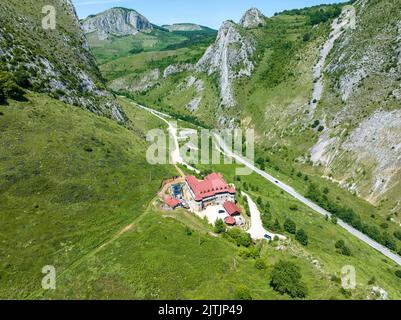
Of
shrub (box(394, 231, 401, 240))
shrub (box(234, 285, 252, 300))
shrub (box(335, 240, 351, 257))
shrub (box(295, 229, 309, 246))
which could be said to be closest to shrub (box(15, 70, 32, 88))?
shrub (box(234, 285, 252, 300))

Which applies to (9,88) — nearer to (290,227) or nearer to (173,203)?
(173,203)

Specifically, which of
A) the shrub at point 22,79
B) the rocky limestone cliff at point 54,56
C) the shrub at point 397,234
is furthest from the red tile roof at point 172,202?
the shrub at point 397,234

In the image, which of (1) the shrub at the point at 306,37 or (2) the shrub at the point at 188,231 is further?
(1) the shrub at the point at 306,37

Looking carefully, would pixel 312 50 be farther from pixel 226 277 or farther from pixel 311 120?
pixel 226 277

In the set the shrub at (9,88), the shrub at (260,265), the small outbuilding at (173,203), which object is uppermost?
the shrub at (9,88)

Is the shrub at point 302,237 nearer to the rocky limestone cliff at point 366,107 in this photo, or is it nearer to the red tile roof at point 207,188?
the red tile roof at point 207,188

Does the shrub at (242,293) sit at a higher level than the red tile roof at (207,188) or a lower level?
lower
